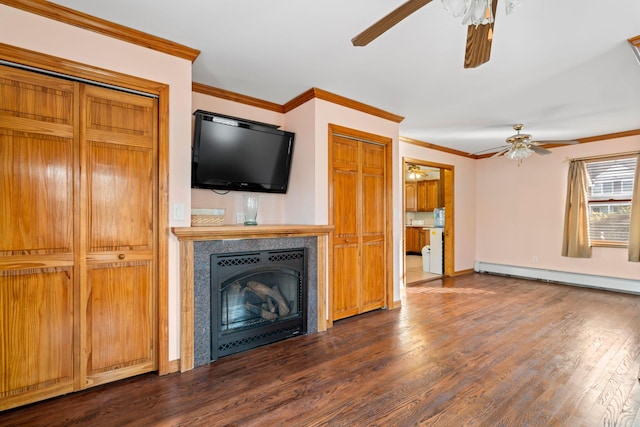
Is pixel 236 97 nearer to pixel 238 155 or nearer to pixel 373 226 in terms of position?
pixel 238 155

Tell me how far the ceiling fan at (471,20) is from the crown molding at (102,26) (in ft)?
5.13

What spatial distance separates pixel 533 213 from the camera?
5812 mm

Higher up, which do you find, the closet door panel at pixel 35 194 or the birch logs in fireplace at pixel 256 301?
the closet door panel at pixel 35 194

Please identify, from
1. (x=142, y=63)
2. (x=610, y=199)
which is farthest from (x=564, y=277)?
(x=142, y=63)

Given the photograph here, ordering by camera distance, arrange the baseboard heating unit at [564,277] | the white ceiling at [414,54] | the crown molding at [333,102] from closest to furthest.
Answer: the white ceiling at [414,54]
the crown molding at [333,102]
the baseboard heating unit at [564,277]

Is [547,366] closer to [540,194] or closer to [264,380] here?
[264,380]

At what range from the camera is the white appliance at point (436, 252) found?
6250 millimetres

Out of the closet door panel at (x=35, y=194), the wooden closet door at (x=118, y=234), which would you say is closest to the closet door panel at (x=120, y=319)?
the wooden closet door at (x=118, y=234)

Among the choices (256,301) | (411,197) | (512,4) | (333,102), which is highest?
(333,102)

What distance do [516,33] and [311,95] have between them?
1.81 m

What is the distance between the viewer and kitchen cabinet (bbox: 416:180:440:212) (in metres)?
9.00

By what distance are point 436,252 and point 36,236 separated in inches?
240

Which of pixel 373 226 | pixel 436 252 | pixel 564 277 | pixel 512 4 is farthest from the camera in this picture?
pixel 436 252

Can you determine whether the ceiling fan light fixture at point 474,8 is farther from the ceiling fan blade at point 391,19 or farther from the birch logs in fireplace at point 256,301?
the birch logs in fireplace at point 256,301
